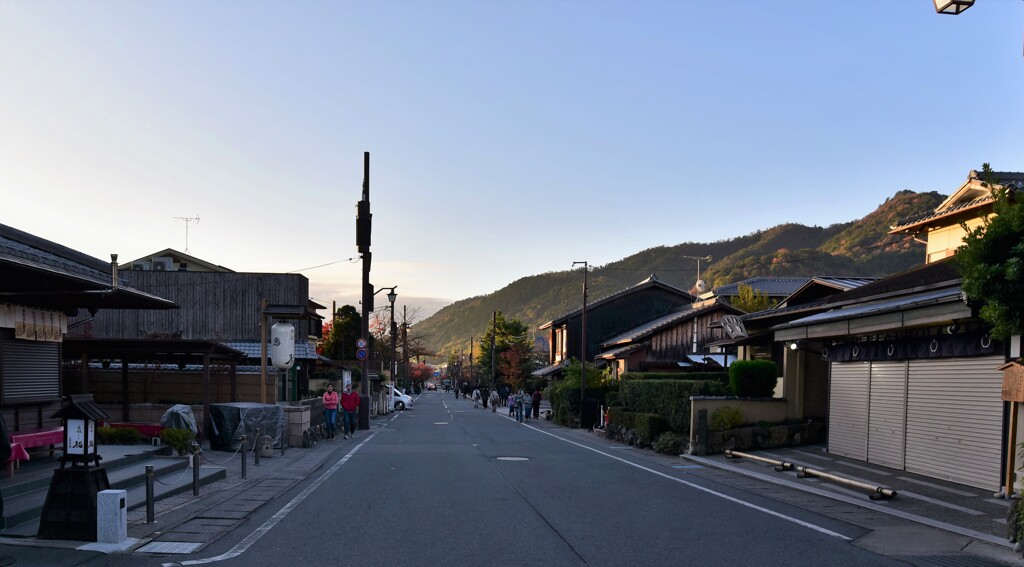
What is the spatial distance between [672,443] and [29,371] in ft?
49.4

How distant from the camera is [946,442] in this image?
14.4 meters

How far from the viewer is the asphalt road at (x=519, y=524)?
819 cm

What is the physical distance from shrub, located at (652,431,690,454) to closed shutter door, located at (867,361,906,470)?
5159 mm

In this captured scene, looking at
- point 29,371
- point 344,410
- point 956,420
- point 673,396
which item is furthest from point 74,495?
point 344,410

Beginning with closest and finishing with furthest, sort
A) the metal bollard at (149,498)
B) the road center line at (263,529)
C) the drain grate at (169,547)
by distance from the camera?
1. the road center line at (263,529)
2. the drain grate at (169,547)
3. the metal bollard at (149,498)

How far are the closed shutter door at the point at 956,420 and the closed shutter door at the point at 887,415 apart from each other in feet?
0.95

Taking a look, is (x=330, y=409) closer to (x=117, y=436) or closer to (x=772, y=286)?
(x=117, y=436)

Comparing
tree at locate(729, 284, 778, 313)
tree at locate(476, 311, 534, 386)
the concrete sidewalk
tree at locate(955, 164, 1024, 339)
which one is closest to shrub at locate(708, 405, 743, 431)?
the concrete sidewalk


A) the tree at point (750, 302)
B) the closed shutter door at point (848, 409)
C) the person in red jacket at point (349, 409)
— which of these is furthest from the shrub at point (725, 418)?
the tree at point (750, 302)

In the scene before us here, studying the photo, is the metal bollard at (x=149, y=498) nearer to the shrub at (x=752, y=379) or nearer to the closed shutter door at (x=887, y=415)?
the closed shutter door at (x=887, y=415)

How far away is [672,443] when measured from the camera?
70.0 ft

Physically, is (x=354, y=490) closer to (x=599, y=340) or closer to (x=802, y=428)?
(x=802, y=428)

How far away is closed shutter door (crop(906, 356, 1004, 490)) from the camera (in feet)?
43.3

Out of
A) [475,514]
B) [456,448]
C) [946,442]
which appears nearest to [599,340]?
[456,448]
